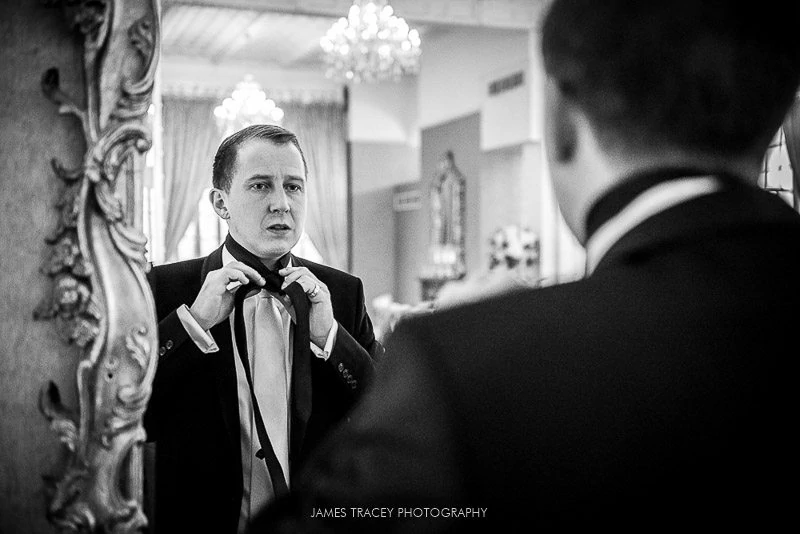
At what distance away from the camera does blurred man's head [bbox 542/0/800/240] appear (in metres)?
0.59

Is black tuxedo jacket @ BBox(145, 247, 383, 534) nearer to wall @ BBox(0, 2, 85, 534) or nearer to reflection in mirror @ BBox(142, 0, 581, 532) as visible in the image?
wall @ BBox(0, 2, 85, 534)

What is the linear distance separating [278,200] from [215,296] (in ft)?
0.71

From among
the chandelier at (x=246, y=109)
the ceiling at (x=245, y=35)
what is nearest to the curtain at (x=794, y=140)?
the ceiling at (x=245, y=35)

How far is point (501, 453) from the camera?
0.54 meters

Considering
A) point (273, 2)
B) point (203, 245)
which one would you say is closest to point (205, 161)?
point (203, 245)

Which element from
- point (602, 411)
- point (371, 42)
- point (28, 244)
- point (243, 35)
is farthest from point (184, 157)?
point (602, 411)

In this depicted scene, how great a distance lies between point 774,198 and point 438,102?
1013 cm

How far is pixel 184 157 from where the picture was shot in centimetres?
1107

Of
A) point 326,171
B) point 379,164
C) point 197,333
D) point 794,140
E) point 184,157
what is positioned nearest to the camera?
point 197,333

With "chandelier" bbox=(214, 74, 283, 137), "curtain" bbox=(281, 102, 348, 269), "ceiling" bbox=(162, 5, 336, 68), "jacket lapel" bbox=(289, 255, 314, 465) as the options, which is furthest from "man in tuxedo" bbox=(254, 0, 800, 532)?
"curtain" bbox=(281, 102, 348, 269)

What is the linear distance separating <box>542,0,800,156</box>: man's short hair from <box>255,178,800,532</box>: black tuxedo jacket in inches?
3.3

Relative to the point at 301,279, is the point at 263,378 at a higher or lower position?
lower

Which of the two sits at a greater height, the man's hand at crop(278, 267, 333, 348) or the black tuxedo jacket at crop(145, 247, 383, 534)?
the man's hand at crop(278, 267, 333, 348)

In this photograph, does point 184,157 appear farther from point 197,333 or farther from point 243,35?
point 197,333
